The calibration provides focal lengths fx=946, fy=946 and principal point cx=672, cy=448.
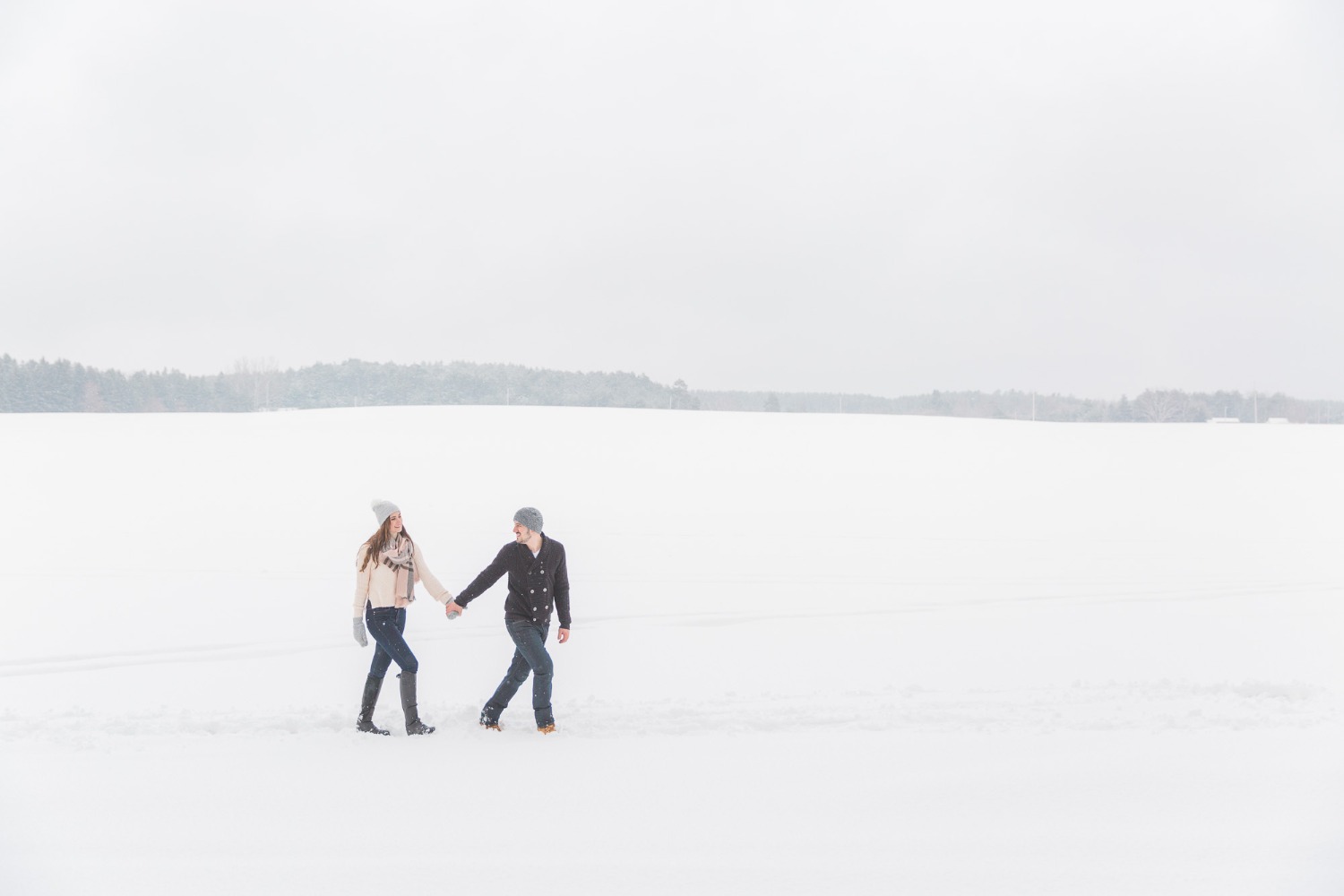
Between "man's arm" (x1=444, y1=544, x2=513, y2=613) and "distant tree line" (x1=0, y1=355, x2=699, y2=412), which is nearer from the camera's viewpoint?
"man's arm" (x1=444, y1=544, x2=513, y2=613)

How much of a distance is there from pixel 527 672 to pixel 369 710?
3.82 ft

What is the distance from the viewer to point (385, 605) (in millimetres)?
7035

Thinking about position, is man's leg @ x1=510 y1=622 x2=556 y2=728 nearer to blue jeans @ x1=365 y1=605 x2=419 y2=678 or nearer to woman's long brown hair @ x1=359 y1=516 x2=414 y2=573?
blue jeans @ x1=365 y1=605 x2=419 y2=678

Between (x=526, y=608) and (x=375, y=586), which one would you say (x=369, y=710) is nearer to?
(x=375, y=586)

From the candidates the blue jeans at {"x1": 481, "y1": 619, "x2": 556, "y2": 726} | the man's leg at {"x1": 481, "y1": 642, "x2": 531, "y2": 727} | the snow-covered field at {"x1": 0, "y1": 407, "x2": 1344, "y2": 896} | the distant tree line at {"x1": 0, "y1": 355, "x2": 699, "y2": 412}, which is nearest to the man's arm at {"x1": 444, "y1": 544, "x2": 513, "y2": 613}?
the blue jeans at {"x1": 481, "y1": 619, "x2": 556, "y2": 726}

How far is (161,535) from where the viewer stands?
17484 millimetres

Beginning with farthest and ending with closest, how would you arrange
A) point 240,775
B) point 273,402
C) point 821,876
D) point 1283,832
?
point 273,402 < point 240,775 < point 1283,832 < point 821,876

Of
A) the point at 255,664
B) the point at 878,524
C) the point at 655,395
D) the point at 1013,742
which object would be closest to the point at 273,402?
the point at 655,395

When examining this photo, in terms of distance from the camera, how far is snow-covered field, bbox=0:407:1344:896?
5031 mm

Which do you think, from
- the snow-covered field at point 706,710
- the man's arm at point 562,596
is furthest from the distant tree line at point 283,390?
the man's arm at point 562,596

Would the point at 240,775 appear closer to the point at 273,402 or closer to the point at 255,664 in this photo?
the point at 255,664

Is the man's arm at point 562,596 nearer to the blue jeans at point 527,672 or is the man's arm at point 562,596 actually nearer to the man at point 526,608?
the man at point 526,608

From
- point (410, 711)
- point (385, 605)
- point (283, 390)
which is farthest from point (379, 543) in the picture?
point (283, 390)

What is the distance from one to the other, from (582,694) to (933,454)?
24.1 metres
